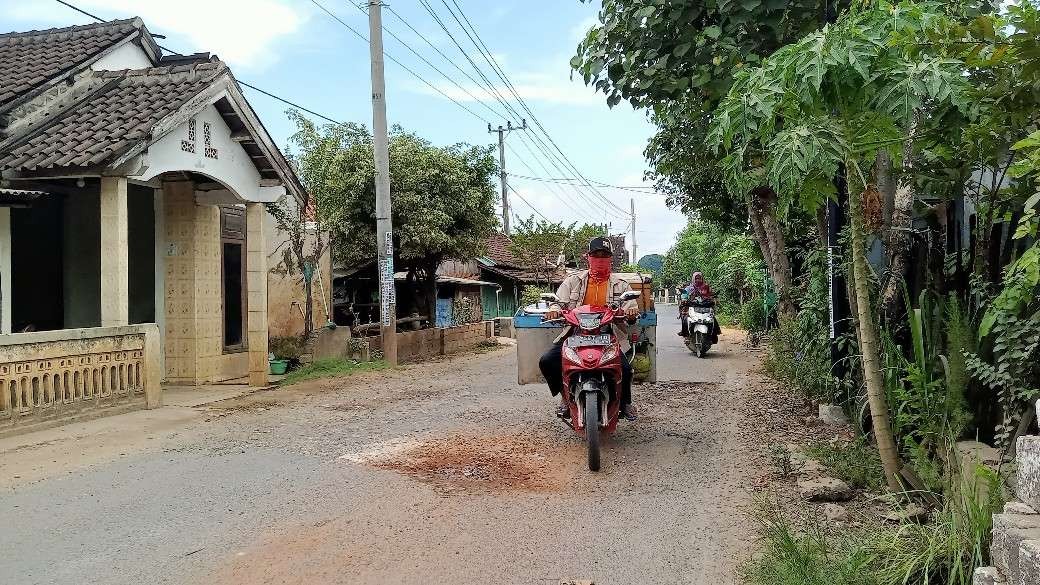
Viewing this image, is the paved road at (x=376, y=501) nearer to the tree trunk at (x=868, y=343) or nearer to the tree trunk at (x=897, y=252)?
the tree trunk at (x=868, y=343)

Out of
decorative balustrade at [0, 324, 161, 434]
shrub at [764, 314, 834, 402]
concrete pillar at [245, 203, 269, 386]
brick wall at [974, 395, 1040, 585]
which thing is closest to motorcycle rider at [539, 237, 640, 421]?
shrub at [764, 314, 834, 402]

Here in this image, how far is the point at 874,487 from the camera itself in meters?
5.22

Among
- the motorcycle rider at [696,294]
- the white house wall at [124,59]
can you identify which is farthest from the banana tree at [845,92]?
the motorcycle rider at [696,294]

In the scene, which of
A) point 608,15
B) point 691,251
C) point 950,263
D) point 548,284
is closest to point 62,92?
point 608,15

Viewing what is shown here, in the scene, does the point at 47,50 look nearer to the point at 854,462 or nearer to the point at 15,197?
the point at 15,197

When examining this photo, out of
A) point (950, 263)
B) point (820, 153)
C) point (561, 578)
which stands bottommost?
point (561, 578)

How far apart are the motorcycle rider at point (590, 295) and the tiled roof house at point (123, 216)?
5.26m

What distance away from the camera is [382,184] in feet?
49.9

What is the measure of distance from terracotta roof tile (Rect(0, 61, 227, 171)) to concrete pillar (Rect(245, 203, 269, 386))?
2.26 m

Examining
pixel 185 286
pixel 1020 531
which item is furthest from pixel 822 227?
pixel 185 286

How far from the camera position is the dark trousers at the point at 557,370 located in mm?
6945

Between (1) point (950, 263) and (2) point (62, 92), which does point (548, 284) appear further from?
(1) point (950, 263)

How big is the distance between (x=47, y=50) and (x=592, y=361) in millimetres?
10130

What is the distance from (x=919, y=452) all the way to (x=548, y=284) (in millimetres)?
25881
